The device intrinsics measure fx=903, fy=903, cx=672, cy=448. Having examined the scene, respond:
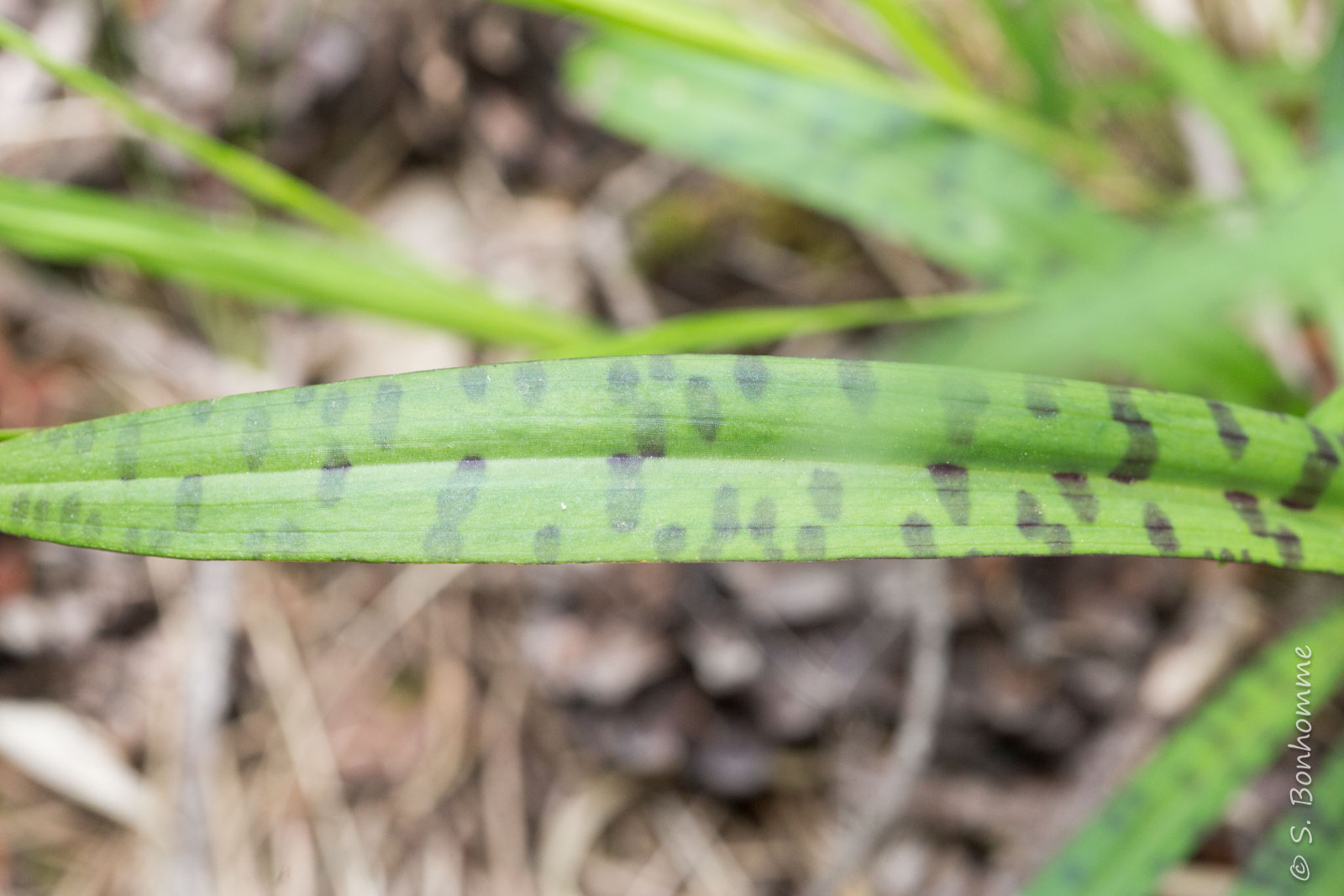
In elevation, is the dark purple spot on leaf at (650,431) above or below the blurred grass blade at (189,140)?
below

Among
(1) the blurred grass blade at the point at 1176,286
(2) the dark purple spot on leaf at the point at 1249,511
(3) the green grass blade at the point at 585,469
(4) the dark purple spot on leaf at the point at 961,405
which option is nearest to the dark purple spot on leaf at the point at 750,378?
(3) the green grass blade at the point at 585,469

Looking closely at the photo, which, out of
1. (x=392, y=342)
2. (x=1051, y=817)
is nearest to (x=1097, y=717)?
(x=1051, y=817)

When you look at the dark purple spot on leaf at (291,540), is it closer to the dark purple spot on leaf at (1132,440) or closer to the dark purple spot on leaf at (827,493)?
the dark purple spot on leaf at (827,493)

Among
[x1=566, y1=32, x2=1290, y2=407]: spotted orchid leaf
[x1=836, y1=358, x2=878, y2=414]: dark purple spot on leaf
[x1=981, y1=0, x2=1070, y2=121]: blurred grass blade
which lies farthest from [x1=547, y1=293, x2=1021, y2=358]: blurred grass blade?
[x1=836, y1=358, x2=878, y2=414]: dark purple spot on leaf

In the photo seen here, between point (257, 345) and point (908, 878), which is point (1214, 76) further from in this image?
point (257, 345)

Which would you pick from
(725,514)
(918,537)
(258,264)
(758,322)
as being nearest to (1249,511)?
(918,537)

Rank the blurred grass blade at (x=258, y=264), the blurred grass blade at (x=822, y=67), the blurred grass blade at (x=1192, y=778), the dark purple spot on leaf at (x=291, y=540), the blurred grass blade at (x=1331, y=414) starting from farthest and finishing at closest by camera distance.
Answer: the blurred grass blade at (x=258, y=264) < the blurred grass blade at (x=822, y=67) < the blurred grass blade at (x=1192, y=778) < the blurred grass blade at (x=1331, y=414) < the dark purple spot on leaf at (x=291, y=540)

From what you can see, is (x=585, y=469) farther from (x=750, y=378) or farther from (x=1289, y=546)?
(x=1289, y=546)
